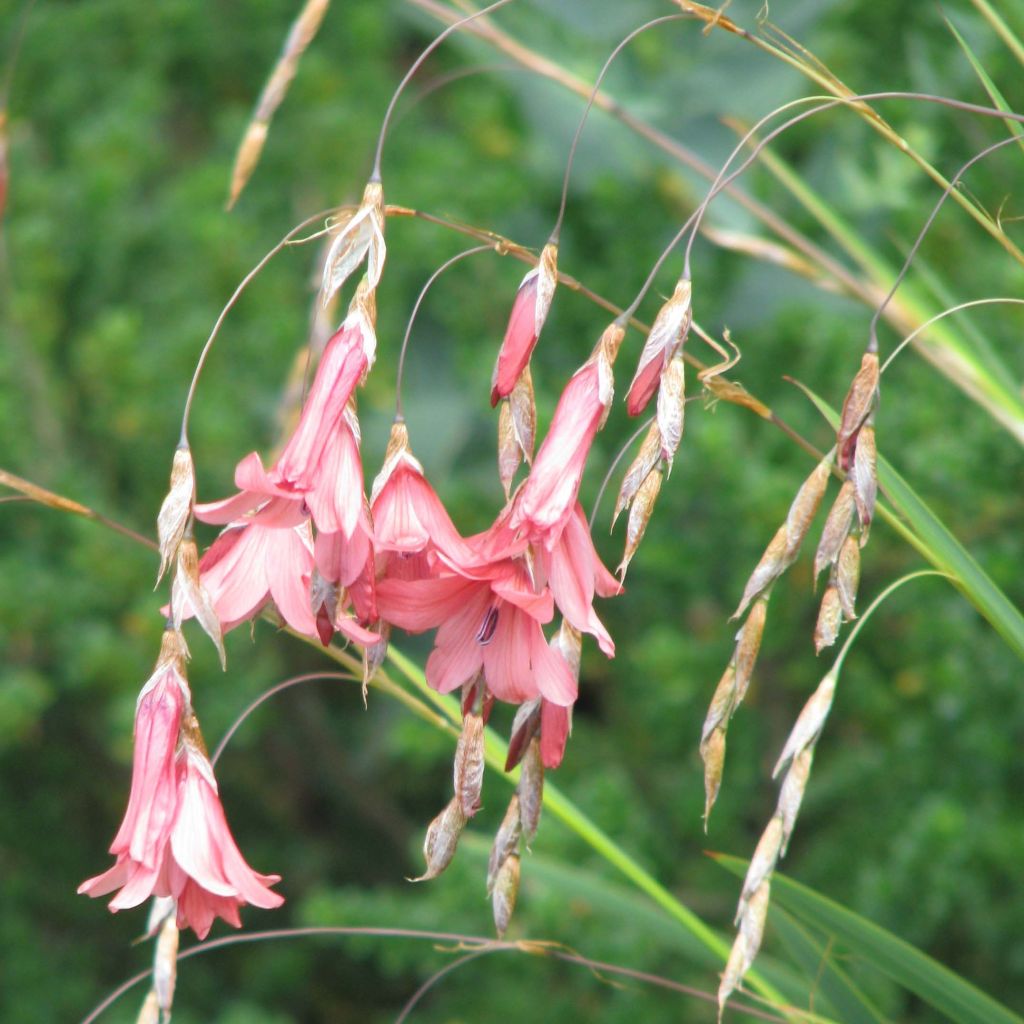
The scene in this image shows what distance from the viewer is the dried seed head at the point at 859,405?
26.6 inches

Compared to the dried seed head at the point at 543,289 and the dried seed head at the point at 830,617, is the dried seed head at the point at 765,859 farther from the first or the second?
the dried seed head at the point at 543,289

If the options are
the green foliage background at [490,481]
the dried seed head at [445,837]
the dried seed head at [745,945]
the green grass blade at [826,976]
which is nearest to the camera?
the dried seed head at [745,945]

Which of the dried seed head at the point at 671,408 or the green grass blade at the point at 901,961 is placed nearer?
the dried seed head at the point at 671,408

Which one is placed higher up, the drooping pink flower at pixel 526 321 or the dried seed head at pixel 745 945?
the drooping pink flower at pixel 526 321

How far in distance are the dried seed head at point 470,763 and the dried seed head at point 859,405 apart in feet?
0.76

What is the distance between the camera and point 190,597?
2.12ft

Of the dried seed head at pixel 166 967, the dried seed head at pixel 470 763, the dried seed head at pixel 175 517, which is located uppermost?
the dried seed head at pixel 175 517

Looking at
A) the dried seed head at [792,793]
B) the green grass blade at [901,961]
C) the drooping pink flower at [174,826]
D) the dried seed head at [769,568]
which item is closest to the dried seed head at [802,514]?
the dried seed head at [769,568]

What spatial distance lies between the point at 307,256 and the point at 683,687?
123 cm

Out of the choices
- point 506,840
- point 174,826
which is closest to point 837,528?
point 506,840

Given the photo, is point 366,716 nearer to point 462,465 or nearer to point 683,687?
point 462,465

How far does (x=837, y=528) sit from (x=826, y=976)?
384mm

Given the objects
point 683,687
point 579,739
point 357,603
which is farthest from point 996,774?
point 357,603

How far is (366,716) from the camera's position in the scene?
7.42 feet
